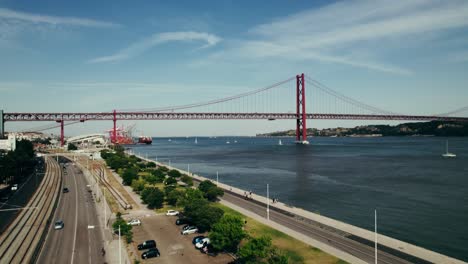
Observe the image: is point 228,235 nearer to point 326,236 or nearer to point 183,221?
point 326,236

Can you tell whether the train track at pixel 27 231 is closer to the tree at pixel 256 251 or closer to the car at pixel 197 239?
the car at pixel 197 239

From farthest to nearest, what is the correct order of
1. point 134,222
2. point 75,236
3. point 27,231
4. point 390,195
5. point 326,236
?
1. point 390,195
2. point 134,222
3. point 27,231
4. point 75,236
5. point 326,236

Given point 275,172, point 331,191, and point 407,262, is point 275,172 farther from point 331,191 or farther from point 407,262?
point 407,262

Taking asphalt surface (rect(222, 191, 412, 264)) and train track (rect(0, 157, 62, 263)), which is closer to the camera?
asphalt surface (rect(222, 191, 412, 264))

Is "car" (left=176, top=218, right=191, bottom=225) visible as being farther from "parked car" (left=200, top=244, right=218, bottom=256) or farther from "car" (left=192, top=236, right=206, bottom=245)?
"parked car" (left=200, top=244, right=218, bottom=256)

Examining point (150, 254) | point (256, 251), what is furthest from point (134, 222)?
point (256, 251)

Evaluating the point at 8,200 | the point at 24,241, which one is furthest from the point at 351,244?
the point at 8,200

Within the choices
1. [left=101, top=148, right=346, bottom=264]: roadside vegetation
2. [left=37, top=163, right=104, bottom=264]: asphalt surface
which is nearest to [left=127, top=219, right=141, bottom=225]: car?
[left=37, top=163, right=104, bottom=264]: asphalt surface
